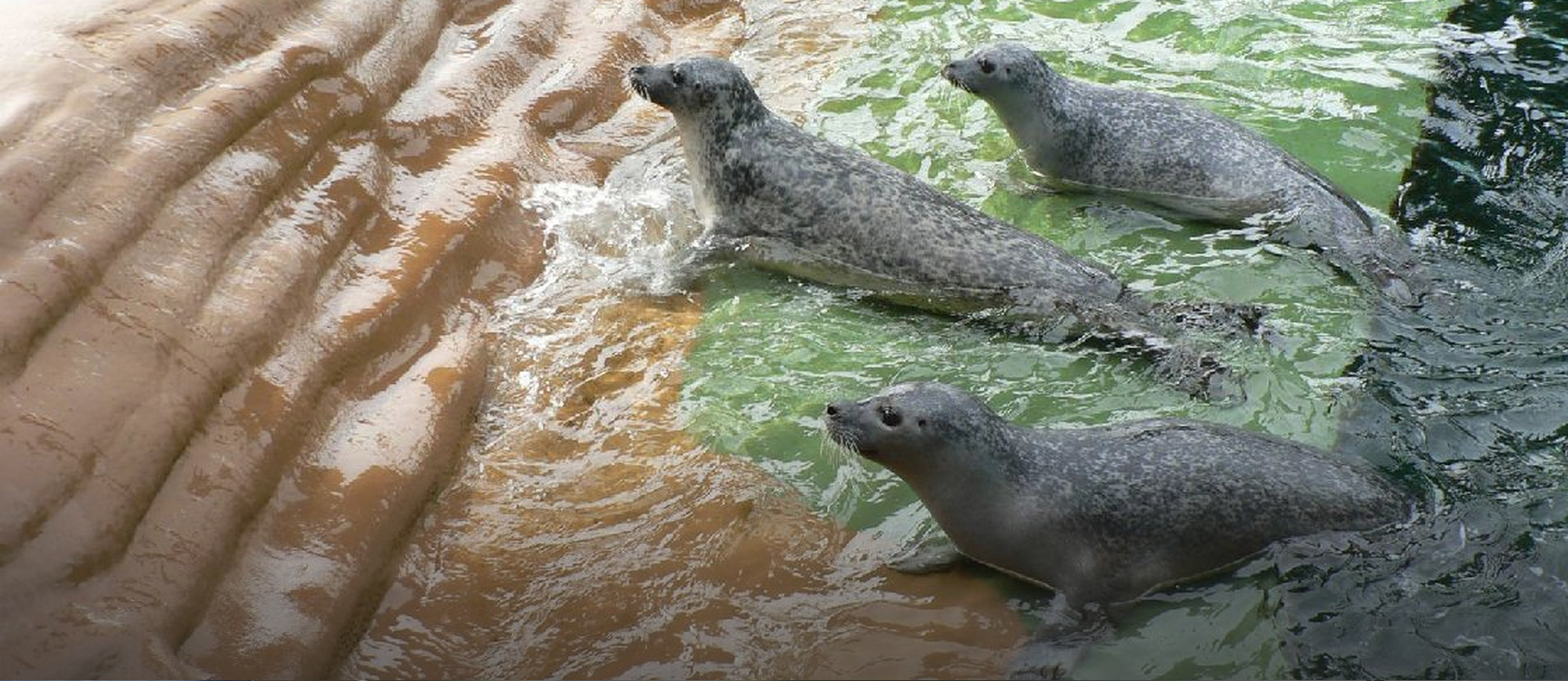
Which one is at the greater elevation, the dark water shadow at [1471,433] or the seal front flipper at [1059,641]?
the dark water shadow at [1471,433]

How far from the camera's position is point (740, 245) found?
6.22 meters

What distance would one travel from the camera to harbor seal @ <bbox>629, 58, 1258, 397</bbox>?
536cm

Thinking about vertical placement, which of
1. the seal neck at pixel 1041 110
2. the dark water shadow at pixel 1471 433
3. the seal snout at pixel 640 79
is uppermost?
the seal snout at pixel 640 79

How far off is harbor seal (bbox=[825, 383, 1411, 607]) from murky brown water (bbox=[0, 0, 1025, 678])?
275 millimetres

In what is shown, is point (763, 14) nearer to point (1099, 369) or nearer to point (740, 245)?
point (740, 245)

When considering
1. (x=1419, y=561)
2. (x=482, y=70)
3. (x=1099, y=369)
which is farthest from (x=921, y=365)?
(x=482, y=70)

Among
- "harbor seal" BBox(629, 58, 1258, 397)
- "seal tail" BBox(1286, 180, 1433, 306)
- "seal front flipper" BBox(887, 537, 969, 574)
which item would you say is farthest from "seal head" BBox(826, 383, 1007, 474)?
"seal tail" BBox(1286, 180, 1433, 306)

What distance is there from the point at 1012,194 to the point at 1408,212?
5.90 feet

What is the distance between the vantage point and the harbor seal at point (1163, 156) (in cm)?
598

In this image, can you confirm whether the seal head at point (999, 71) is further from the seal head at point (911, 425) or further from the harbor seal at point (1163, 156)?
the seal head at point (911, 425)

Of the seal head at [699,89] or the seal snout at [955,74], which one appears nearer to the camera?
the seal head at [699,89]

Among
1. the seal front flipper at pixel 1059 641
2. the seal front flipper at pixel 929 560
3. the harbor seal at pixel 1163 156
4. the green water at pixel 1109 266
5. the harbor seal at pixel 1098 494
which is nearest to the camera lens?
the seal front flipper at pixel 1059 641

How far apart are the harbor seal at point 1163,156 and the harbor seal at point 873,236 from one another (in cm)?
87

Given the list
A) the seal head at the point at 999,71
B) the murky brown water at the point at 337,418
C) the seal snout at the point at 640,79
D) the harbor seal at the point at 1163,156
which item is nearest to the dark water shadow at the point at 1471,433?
the harbor seal at the point at 1163,156
